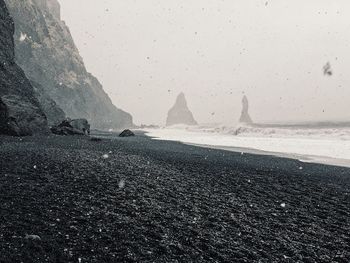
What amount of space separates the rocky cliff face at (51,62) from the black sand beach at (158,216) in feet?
257

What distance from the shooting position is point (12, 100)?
2828 cm

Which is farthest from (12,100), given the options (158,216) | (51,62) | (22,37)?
(51,62)

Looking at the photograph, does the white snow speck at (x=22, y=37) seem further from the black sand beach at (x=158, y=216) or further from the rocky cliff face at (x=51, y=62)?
the black sand beach at (x=158, y=216)

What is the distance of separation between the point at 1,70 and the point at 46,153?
18.7 m

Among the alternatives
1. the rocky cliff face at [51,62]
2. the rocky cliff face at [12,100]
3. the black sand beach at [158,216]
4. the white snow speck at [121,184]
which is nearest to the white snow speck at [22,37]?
the rocky cliff face at [51,62]

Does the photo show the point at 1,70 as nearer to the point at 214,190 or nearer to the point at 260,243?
the point at 214,190

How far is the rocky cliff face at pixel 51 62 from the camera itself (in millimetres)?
114438

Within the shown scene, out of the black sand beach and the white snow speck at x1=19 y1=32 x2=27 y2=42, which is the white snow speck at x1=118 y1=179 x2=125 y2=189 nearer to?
the black sand beach

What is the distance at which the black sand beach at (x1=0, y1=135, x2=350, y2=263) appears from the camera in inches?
267

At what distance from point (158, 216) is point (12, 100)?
23.9 m

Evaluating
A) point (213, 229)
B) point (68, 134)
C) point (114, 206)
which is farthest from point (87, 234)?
point (68, 134)

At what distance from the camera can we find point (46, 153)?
17.5 m

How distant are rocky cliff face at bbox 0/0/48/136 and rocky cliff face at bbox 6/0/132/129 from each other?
47.7 metres

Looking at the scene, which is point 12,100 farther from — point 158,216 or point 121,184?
point 158,216
